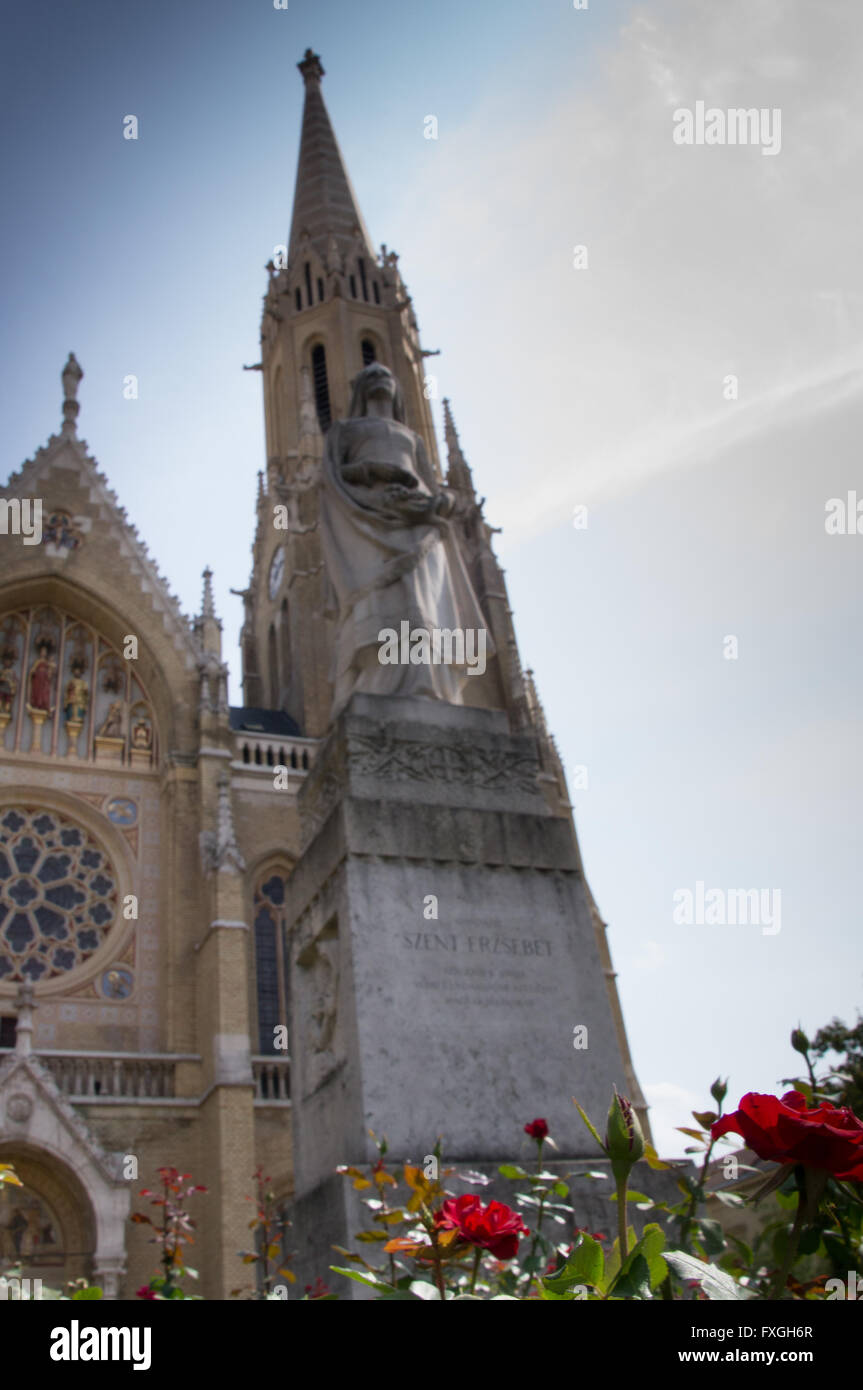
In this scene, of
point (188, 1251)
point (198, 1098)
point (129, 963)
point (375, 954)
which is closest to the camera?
point (375, 954)

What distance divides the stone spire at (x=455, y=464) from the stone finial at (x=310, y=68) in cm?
2033

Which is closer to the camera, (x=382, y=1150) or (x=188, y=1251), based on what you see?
(x=382, y=1150)

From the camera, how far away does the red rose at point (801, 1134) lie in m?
1.52

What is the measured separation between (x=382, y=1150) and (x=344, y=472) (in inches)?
201

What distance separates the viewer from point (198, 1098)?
18906mm

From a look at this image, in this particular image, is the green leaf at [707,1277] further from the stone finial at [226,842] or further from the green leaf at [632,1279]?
the stone finial at [226,842]

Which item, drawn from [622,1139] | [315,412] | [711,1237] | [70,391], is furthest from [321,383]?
[622,1139]

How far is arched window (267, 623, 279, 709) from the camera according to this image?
3212 centimetres

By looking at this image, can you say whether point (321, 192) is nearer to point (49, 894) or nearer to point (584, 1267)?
point (49, 894)

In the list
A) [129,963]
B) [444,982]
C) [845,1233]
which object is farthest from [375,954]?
[129,963]

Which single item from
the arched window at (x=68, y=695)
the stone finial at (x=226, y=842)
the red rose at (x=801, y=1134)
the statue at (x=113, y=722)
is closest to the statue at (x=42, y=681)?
the arched window at (x=68, y=695)

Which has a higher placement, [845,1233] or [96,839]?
[96,839]

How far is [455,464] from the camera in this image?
1432 inches
